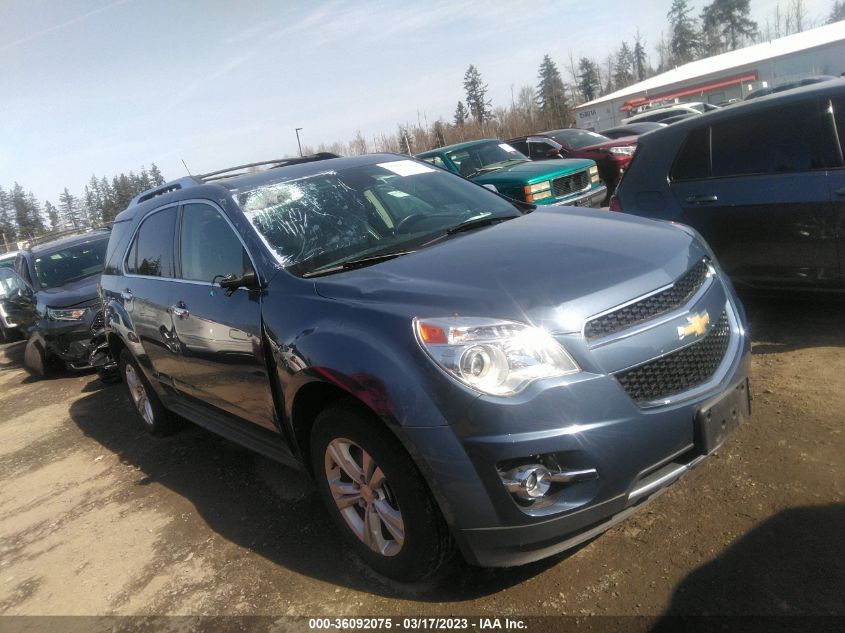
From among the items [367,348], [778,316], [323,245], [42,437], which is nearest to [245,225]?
[323,245]

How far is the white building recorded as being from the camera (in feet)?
129

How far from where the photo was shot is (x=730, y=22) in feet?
253

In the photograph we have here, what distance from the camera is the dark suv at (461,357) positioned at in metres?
2.36

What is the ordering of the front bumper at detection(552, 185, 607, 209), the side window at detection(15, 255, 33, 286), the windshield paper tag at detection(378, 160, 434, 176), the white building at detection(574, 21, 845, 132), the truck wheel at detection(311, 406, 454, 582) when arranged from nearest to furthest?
the truck wheel at detection(311, 406, 454, 582)
the windshield paper tag at detection(378, 160, 434, 176)
the front bumper at detection(552, 185, 607, 209)
the side window at detection(15, 255, 33, 286)
the white building at detection(574, 21, 845, 132)

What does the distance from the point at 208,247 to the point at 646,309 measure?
259 centimetres

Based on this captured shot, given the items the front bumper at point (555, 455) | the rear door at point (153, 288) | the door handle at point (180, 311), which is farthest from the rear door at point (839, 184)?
the rear door at point (153, 288)

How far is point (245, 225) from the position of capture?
3.55 meters

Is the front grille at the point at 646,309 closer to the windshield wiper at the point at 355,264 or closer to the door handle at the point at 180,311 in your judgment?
the windshield wiper at the point at 355,264

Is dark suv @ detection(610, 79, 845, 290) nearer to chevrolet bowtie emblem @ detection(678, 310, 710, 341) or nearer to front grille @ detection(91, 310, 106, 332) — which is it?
chevrolet bowtie emblem @ detection(678, 310, 710, 341)

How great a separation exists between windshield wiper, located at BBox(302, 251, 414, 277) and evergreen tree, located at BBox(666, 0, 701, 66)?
91028mm

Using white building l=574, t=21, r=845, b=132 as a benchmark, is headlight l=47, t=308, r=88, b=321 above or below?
below

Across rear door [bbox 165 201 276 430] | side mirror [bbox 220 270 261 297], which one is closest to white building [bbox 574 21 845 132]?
rear door [bbox 165 201 276 430]

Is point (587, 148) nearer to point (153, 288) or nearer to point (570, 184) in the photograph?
point (570, 184)

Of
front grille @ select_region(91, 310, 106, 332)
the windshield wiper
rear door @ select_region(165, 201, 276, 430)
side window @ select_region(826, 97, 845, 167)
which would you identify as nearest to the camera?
the windshield wiper
